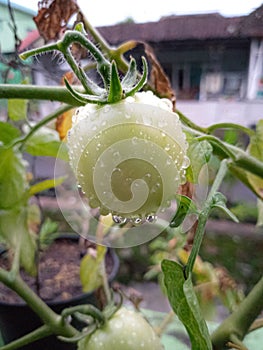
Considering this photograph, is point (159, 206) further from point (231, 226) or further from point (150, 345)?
point (231, 226)

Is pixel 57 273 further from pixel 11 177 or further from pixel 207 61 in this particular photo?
pixel 207 61

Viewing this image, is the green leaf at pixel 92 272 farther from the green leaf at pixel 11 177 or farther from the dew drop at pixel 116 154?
the dew drop at pixel 116 154

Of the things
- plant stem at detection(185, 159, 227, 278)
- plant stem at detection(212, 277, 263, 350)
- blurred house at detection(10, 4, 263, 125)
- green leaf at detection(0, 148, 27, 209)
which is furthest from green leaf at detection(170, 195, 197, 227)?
blurred house at detection(10, 4, 263, 125)

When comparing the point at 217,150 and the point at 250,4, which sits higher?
the point at 250,4

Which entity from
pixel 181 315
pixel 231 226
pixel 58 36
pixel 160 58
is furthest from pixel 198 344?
pixel 231 226

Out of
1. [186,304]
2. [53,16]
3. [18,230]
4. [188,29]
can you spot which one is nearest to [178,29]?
[188,29]

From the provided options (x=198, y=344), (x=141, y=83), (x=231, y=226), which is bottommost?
(x=231, y=226)

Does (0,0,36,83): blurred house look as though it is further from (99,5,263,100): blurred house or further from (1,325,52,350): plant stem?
(1,325,52,350): plant stem


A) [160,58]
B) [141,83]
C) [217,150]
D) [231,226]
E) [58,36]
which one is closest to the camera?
[141,83]
